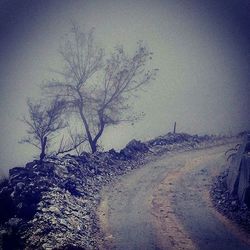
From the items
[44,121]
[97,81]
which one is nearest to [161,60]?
[97,81]

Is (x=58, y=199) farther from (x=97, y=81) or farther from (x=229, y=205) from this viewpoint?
(x=97, y=81)

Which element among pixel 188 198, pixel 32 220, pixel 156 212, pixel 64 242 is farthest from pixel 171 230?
pixel 32 220

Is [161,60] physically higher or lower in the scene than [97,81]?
higher

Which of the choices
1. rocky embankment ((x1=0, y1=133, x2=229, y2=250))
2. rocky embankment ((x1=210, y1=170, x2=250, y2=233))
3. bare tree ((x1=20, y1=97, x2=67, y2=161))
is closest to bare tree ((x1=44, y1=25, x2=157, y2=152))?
bare tree ((x1=20, y1=97, x2=67, y2=161))

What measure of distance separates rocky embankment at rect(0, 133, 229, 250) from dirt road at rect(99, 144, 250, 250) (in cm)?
92

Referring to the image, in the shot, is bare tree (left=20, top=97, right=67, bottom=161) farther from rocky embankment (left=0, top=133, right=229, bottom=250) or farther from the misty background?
the misty background

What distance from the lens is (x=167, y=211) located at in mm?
15219

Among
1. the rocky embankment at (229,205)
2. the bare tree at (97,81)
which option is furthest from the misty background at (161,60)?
the rocky embankment at (229,205)

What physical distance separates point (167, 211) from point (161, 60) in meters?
40.7

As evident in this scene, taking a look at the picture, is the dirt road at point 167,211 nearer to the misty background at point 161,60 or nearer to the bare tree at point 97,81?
the bare tree at point 97,81

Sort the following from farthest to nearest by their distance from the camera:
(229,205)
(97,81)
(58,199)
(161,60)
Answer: (161,60), (97,81), (58,199), (229,205)

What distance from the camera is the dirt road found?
12.6 metres

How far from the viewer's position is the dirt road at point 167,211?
1262 cm

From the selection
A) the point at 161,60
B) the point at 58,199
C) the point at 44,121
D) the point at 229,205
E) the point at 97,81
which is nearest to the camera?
the point at 229,205
